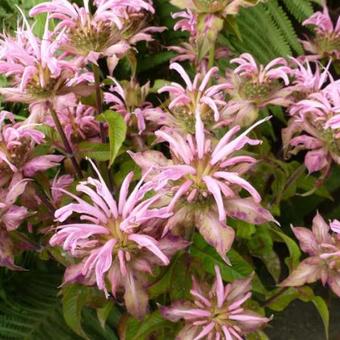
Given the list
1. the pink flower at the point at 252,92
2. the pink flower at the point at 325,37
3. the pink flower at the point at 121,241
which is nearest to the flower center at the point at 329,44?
the pink flower at the point at 325,37

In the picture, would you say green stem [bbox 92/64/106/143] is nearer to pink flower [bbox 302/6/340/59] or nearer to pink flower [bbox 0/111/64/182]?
pink flower [bbox 0/111/64/182]

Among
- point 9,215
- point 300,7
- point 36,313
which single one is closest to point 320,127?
point 9,215

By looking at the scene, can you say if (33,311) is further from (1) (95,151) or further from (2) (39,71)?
(2) (39,71)

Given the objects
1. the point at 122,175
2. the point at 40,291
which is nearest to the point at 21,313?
the point at 40,291

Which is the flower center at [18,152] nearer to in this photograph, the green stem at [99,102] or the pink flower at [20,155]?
the pink flower at [20,155]

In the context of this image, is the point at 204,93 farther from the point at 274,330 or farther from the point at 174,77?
the point at 274,330
